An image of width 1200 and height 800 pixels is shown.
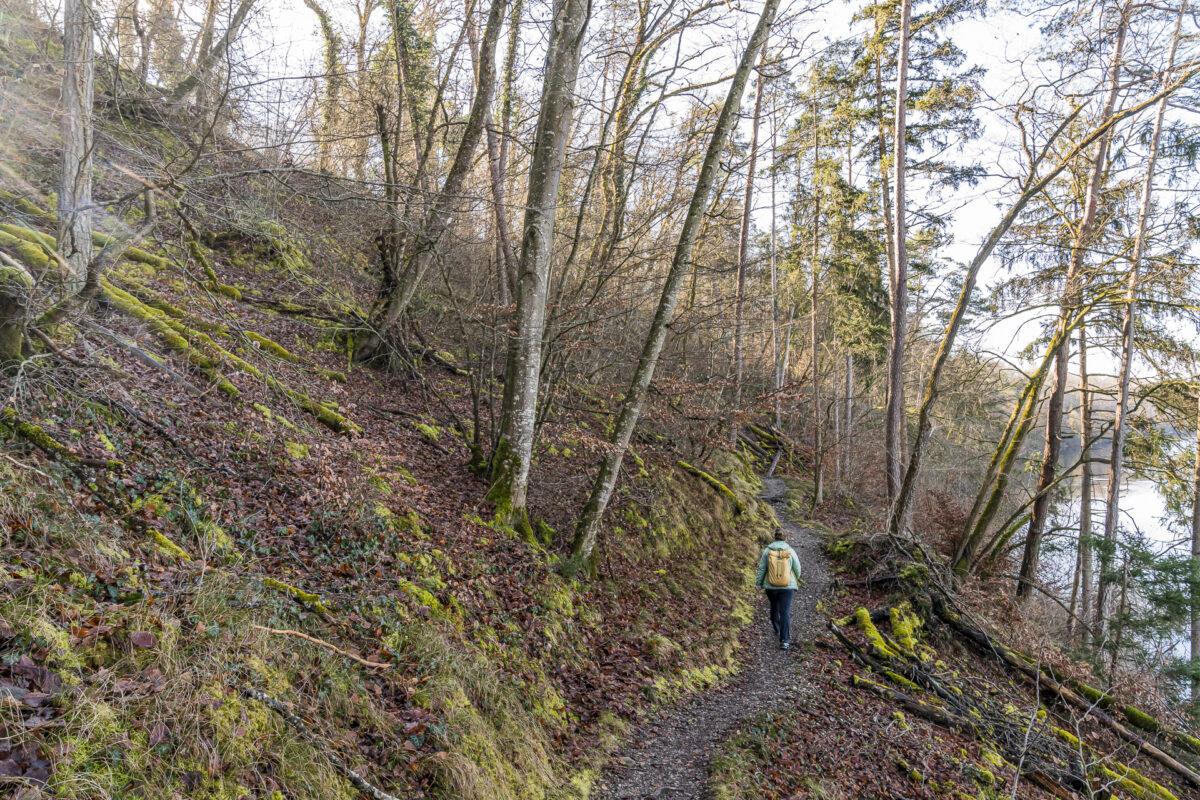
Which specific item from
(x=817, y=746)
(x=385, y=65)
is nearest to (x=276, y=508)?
(x=817, y=746)

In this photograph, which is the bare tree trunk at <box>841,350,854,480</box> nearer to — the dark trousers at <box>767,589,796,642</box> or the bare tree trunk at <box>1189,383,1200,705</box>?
the bare tree trunk at <box>1189,383,1200,705</box>

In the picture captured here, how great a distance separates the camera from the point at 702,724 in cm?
614

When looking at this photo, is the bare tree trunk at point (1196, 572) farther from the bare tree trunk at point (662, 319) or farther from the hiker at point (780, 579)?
the bare tree trunk at point (662, 319)

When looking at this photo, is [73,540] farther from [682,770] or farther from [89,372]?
[682,770]

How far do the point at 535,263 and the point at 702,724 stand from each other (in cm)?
586

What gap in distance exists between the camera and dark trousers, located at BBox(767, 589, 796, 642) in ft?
28.0

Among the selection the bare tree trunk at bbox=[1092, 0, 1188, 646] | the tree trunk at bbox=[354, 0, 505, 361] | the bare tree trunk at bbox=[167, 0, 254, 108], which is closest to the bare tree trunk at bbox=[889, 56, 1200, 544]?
the bare tree trunk at bbox=[1092, 0, 1188, 646]

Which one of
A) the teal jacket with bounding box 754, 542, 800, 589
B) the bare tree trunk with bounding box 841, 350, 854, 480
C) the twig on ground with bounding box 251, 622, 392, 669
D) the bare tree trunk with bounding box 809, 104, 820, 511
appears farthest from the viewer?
the bare tree trunk with bounding box 841, 350, 854, 480

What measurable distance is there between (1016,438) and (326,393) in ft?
46.2

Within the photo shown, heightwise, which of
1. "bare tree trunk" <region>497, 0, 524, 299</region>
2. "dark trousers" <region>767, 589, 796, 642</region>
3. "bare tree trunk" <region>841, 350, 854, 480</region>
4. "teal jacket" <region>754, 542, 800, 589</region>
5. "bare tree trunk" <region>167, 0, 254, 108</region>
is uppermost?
"bare tree trunk" <region>497, 0, 524, 299</region>

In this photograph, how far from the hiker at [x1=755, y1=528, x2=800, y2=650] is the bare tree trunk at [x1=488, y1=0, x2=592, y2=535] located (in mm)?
3704

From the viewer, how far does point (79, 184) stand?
15.8ft

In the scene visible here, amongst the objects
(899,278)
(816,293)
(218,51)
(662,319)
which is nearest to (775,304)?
(816,293)

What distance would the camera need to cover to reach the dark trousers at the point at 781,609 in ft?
28.0
